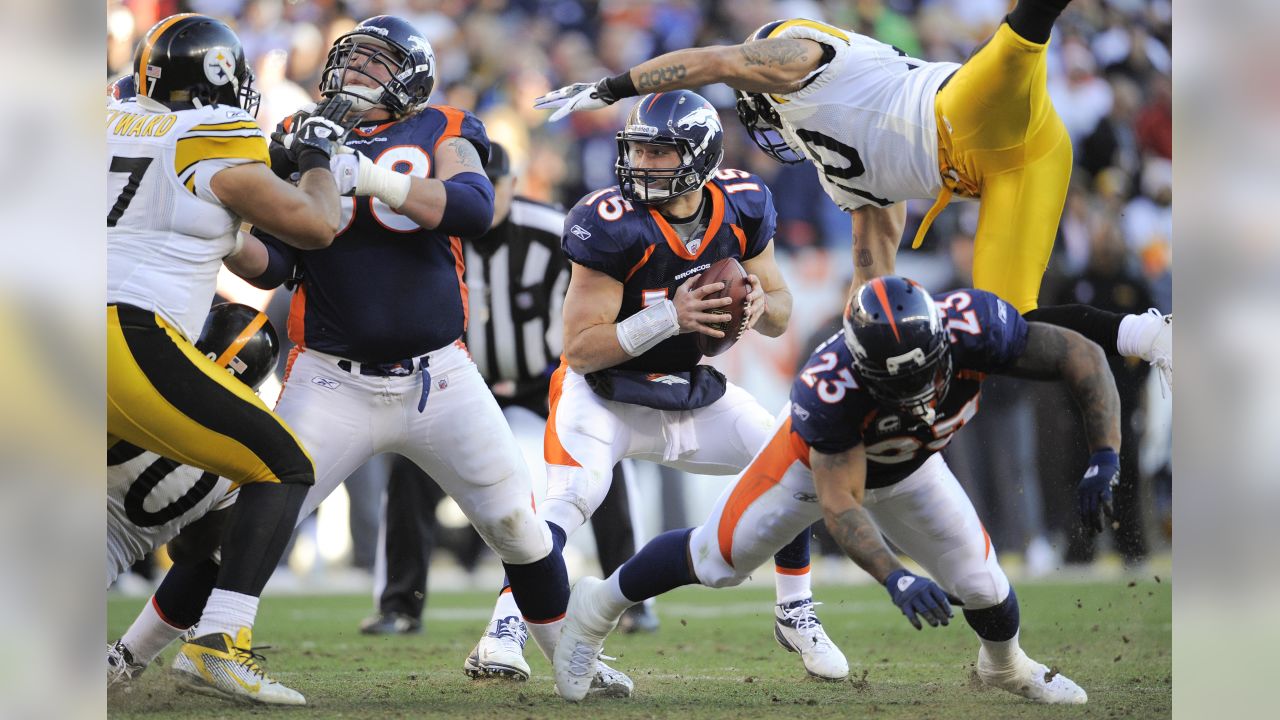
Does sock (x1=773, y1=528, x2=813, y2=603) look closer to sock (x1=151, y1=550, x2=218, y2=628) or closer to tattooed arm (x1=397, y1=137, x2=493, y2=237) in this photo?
tattooed arm (x1=397, y1=137, x2=493, y2=237)

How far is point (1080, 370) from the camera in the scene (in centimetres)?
311

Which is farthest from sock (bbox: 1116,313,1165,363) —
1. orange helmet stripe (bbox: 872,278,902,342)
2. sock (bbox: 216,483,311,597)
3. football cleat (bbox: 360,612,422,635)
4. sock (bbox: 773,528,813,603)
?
football cleat (bbox: 360,612,422,635)

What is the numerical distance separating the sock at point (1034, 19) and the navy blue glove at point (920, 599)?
136cm

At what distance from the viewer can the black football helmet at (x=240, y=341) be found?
3.52 m

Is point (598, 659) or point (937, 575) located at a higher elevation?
point (937, 575)

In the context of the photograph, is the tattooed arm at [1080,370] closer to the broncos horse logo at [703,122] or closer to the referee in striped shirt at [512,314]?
the broncos horse logo at [703,122]

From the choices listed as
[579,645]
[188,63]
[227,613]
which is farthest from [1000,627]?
[188,63]

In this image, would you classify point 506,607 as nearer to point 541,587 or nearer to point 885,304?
point 541,587

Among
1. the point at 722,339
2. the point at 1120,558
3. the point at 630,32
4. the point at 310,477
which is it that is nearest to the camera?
the point at 310,477

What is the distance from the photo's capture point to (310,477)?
3.14m
